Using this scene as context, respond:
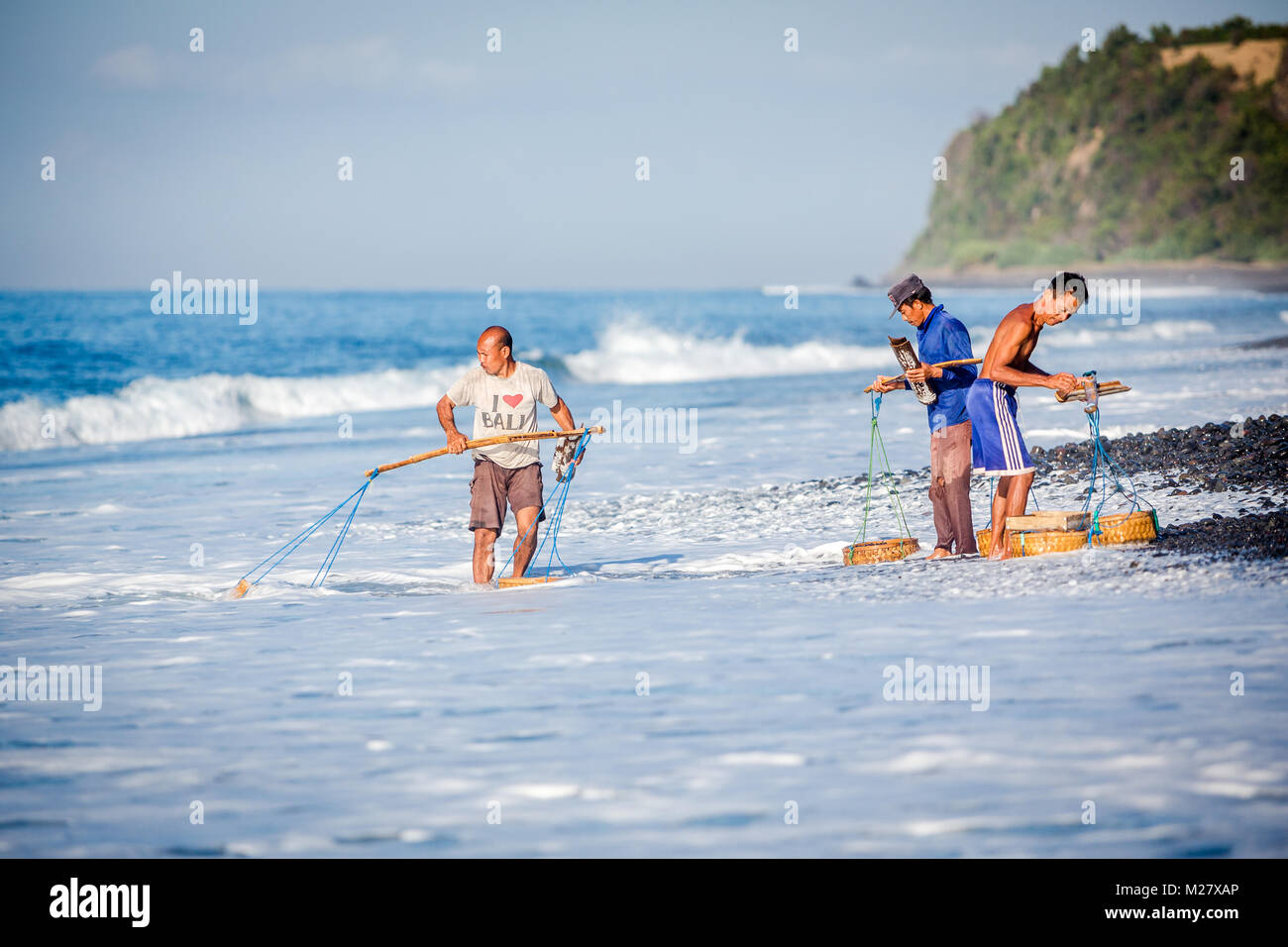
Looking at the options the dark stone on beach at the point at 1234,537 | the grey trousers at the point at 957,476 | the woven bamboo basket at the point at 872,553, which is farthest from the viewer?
the woven bamboo basket at the point at 872,553

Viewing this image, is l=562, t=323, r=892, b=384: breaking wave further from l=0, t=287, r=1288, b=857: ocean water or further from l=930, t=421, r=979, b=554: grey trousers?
l=930, t=421, r=979, b=554: grey trousers

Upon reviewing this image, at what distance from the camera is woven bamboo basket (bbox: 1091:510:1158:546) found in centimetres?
772

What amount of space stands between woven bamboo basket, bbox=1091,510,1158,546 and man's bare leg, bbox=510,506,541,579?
3489 millimetres

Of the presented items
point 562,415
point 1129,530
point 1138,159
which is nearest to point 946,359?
point 1129,530

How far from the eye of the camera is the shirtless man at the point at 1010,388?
7.41 m

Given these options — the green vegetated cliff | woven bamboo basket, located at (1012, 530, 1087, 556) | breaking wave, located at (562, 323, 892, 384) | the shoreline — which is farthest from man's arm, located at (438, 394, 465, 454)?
the green vegetated cliff

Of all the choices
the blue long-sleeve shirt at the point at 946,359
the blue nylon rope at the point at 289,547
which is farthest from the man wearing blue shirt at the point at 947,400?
the blue nylon rope at the point at 289,547

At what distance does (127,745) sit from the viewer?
4996mm

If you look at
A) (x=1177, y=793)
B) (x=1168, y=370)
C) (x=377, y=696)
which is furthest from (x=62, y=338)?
(x=1177, y=793)

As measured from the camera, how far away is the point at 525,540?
8234 mm

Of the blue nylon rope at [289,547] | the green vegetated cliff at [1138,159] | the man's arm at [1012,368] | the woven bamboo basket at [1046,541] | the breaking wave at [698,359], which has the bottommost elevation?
the blue nylon rope at [289,547]

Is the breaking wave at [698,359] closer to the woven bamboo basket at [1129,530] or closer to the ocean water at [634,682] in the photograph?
the ocean water at [634,682]

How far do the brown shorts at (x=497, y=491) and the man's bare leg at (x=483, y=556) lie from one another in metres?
0.10

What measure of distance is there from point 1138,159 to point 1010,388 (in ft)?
453
